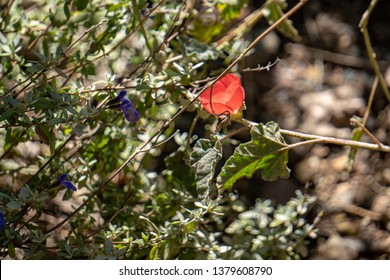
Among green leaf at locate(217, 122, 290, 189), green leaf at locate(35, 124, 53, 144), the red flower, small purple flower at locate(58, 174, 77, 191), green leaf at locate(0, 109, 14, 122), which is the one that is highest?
green leaf at locate(0, 109, 14, 122)

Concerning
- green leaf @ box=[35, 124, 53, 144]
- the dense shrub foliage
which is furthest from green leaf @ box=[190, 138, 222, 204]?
green leaf @ box=[35, 124, 53, 144]

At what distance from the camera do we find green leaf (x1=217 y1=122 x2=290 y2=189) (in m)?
1.22

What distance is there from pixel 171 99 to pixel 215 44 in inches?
11.5

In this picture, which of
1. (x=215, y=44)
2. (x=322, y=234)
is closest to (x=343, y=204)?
(x=322, y=234)

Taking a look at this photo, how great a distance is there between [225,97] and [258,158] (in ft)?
0.40

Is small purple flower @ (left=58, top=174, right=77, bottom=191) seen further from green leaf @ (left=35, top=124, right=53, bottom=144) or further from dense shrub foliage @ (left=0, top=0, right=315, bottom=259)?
green leaf @ (left=35, top=124, right=53, bottom=144)

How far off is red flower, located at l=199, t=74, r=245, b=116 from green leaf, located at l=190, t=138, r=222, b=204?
0.07m

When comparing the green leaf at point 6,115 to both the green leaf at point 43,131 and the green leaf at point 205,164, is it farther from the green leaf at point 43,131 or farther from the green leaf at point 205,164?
the green leaf at point 205,164

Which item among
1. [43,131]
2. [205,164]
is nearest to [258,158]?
[205,164]

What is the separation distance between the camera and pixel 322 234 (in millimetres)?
1951

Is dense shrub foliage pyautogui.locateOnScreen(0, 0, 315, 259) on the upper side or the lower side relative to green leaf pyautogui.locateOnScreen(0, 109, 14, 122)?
lower

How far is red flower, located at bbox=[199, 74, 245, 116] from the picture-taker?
1253mm

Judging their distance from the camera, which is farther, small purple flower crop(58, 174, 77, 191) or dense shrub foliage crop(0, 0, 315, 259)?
small purple flower crop(58, 174, 77, 191)

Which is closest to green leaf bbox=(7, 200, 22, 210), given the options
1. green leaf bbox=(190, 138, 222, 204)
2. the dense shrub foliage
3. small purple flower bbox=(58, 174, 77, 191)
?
the dense shrub foliage
